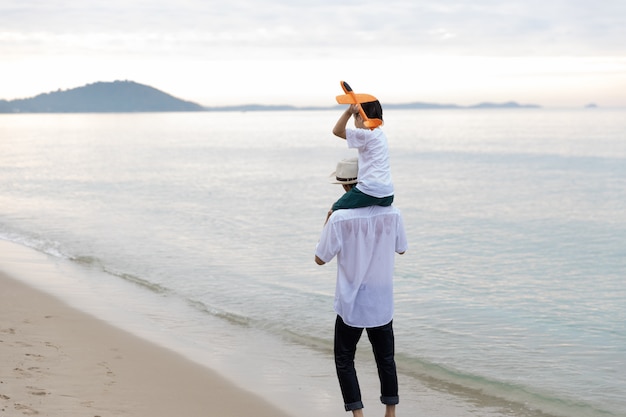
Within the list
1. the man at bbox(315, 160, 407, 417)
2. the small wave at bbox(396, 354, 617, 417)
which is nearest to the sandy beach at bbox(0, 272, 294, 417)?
the man at bbox(315, 160, 407, 417)

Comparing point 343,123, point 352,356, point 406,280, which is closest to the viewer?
point 343,123

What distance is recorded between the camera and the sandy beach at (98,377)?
528 centimetres

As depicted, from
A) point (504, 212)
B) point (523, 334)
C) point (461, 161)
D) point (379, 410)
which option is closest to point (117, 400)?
point (379, 410)

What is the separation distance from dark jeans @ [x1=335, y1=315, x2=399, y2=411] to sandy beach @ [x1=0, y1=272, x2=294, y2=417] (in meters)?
1.42

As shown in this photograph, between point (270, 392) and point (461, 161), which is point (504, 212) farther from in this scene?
point (461, 161)

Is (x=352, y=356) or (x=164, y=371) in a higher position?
(x=352, y=356)

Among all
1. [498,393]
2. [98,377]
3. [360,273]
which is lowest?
[498,393]

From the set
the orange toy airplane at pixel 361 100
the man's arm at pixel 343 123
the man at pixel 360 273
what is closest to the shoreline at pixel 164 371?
the man at pixel 360 273

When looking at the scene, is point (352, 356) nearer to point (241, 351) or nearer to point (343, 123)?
point (343, 123)

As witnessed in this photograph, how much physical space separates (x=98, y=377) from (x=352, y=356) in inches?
102

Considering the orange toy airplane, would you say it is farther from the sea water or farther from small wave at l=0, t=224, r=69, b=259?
small wave at l=0, t=224, r=69, b=259

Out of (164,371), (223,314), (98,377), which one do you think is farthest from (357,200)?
(223,314)

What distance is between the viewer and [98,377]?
6.02 metres

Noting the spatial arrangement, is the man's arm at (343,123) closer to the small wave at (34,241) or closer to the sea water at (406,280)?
the sea water at (406,280)
